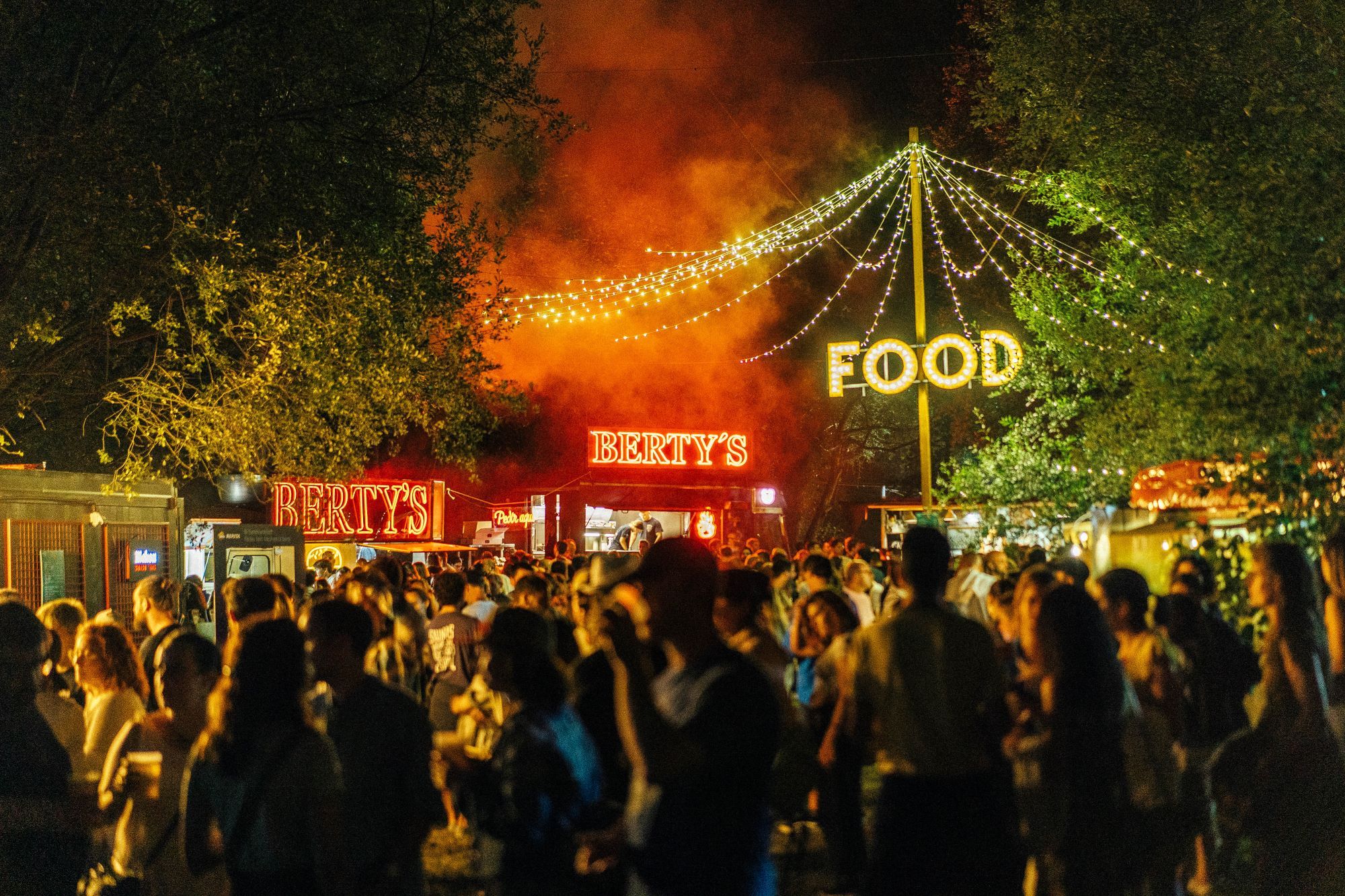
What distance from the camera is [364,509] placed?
25453 millimetres

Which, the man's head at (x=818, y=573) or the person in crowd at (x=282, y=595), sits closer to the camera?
the person in crowd at (x=282, y=595)

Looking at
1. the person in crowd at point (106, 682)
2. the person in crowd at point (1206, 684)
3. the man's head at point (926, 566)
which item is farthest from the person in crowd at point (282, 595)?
the person in crowd at point (1206, 684)

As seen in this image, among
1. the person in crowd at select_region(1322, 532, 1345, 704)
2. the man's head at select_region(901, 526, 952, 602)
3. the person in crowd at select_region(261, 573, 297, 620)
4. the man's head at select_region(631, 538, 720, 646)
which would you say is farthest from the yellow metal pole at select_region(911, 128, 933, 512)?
the man's head at select_region(631, 538, 720, 646)

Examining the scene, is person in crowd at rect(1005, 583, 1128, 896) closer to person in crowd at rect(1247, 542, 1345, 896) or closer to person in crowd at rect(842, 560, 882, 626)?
person in crowd at rect(1247, 542, 1345, 896)

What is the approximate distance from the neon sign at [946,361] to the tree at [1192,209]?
62cm

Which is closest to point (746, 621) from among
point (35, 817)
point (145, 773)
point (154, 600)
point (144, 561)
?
point (145, 773)

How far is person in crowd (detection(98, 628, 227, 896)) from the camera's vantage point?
407 cm

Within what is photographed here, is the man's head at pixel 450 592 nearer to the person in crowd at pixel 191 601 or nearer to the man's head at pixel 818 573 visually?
the man's head at pixel 818 573

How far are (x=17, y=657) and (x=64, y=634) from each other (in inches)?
83.5

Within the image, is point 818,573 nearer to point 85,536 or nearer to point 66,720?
point 66,720

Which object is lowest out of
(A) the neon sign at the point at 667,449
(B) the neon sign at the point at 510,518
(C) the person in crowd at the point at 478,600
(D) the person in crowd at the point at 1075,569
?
(C) the person in crowd at the point at 478,600

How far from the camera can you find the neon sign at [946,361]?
2028cm

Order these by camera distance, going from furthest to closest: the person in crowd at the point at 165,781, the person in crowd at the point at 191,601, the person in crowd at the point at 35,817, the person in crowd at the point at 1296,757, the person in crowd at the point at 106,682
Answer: the person in crowd at the point at 191,601
the person in crowd at the point at 106,682
the person in crowd at the point at 1296,757
the person in crowd at the point at 35,817
the person in crowd at the point at 165,781

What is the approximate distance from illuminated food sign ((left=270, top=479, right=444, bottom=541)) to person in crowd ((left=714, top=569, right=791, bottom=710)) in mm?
18929
